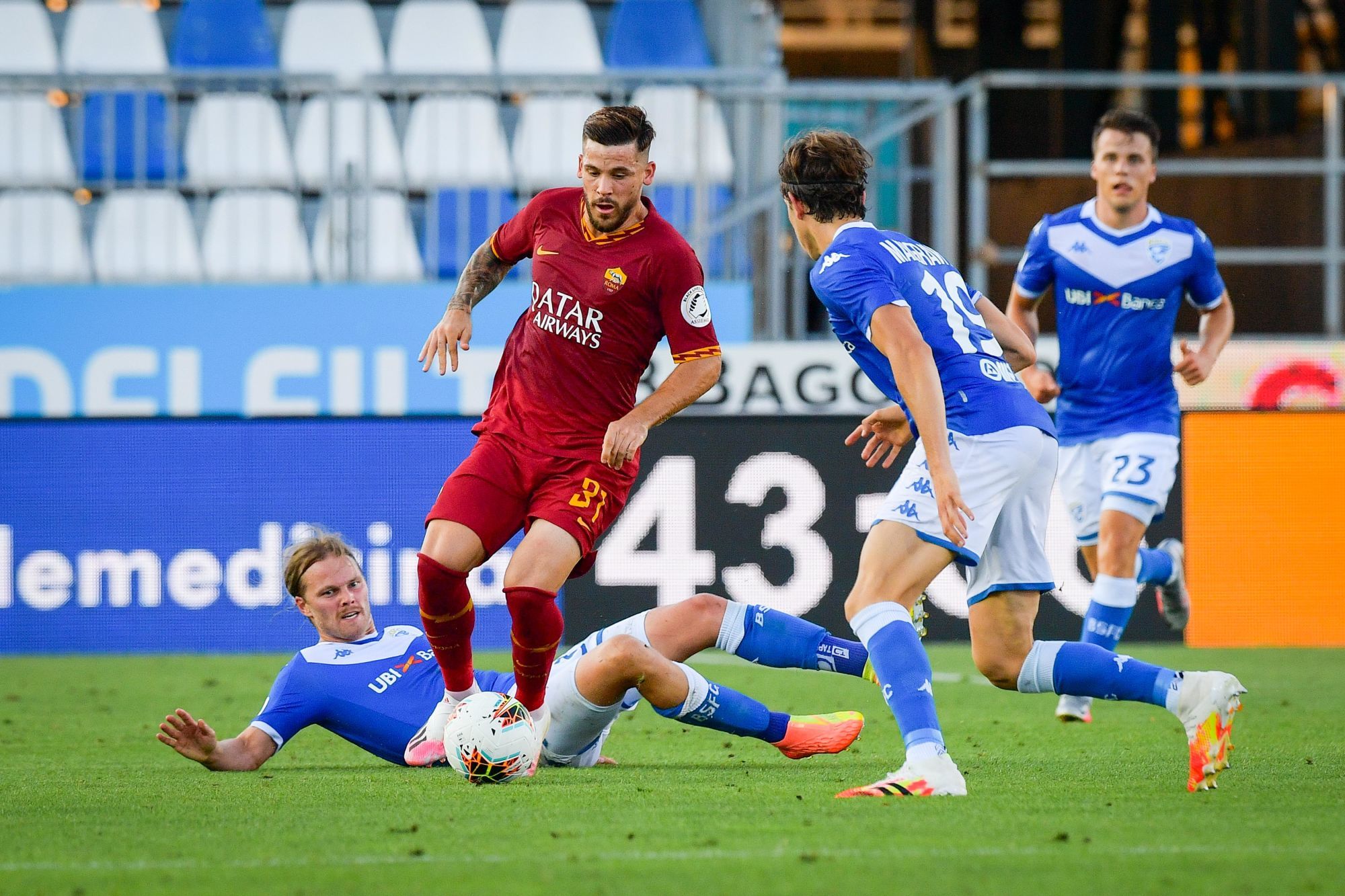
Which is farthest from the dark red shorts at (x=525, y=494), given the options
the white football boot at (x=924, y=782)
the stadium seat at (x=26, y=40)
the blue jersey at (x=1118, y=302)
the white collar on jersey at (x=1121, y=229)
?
the stadium seat at (x=26, y=40)

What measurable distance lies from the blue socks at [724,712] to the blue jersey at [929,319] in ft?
3.16

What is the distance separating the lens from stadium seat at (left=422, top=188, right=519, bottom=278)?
39.5ft

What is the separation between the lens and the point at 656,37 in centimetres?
1477

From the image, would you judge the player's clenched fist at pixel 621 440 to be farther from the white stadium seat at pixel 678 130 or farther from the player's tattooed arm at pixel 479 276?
the white stadium seat at pixel 678 130

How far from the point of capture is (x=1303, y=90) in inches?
590

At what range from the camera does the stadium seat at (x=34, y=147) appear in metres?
13.1

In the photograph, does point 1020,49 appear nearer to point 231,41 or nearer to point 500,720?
point 231,41

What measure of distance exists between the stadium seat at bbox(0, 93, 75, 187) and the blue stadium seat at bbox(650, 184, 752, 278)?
443cm

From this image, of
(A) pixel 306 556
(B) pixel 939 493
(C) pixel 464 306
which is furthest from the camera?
(C) pixel 464 306

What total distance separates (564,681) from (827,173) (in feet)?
A: 5.31

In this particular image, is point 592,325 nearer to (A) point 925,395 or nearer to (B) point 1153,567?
(A) point 925,395

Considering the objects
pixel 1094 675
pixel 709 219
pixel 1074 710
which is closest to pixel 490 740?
pixel 1094 675

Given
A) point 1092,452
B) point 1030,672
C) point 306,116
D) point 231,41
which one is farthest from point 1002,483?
point 231,41

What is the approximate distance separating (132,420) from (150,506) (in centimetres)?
52
